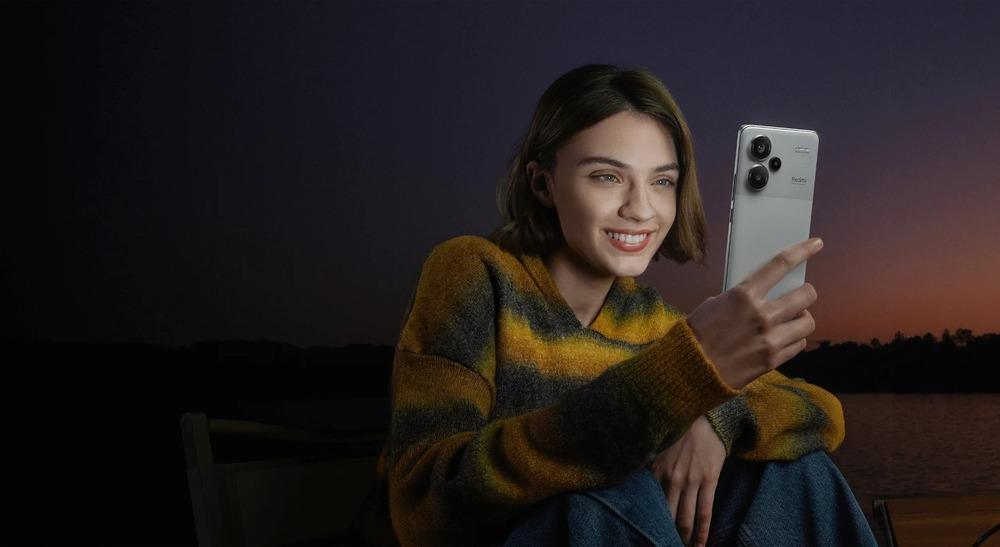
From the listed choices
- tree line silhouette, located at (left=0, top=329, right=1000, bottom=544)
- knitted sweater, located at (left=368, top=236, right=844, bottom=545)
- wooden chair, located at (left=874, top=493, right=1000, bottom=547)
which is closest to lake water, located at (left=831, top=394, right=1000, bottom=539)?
wooden chair, located at (left=874, top=493, right=1000, bottom=547)

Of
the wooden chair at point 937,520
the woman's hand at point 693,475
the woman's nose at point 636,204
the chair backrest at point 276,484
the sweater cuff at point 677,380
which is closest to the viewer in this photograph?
the sweater cuff at point 677,380

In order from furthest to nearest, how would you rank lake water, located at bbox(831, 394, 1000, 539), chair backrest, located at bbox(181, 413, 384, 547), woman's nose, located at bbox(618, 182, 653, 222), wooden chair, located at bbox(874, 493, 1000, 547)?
1. lake water, located at bbox(831, 394, 1000, 539)
2. wooden chair, located at bbox(874, 493, 1000, 547)
3. chair backrest, located at bbox(181, 413, 384, 547)
4. woman's nose, located at bbox(618, 182, 653, 222)

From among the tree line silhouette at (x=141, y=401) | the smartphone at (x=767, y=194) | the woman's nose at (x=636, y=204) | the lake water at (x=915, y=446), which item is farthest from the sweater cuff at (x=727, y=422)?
the lake water at (x=915, y=446)

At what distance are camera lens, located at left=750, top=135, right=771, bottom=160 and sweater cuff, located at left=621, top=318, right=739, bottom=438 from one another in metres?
0.29

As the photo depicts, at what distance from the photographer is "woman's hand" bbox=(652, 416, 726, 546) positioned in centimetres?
87

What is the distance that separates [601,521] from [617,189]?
0.40 m

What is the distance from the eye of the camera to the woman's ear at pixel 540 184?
1.06 meters

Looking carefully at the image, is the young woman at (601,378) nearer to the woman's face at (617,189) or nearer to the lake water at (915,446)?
the woman's face at (617,189)

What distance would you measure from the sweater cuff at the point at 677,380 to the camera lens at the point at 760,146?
29cm

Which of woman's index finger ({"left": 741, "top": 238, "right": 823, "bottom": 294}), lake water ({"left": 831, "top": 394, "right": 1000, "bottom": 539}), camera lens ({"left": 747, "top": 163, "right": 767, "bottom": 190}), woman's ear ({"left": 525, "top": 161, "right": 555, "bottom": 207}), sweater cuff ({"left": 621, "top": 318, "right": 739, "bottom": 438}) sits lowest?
lake water ({"left": 831, "top": 394, "right": 1000, "bottom": 539})

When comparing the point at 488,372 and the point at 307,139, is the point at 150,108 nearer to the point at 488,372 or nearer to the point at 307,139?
the point at 307,139

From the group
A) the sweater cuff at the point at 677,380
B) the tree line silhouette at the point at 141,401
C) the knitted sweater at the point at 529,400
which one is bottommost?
the tree line silhouette at the point at 141,401

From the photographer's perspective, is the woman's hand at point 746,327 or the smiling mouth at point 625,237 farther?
the smiling mouth at point 625,237

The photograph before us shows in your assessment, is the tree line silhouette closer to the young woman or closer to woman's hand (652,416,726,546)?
the young woman
